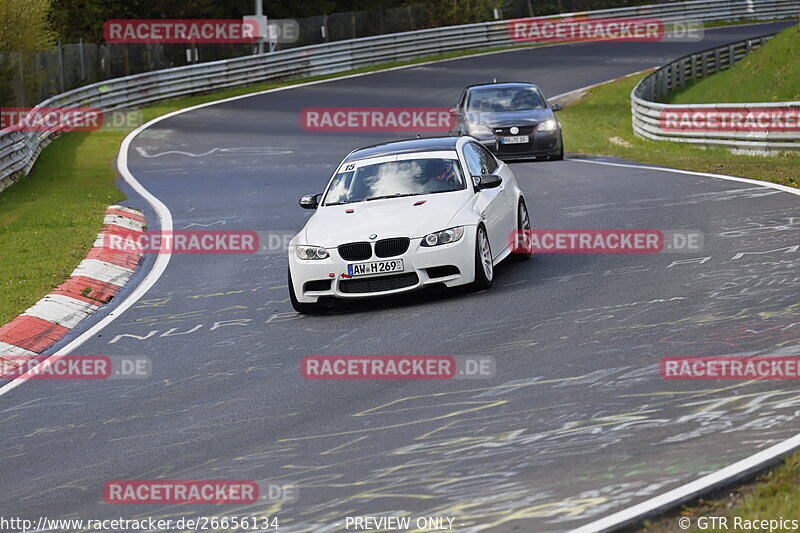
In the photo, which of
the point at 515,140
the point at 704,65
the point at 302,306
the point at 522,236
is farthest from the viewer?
the point at 704,65

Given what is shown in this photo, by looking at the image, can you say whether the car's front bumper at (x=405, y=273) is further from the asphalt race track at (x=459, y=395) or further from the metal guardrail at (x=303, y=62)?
the metal guardrail at (x=303, y=62)

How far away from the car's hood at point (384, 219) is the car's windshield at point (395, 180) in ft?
0.66

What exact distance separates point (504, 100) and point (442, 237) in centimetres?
1386

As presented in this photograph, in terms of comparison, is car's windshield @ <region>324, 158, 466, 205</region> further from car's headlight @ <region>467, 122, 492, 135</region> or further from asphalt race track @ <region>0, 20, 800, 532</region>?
car's headlight @ <region>467, 122, 492, 135</region>

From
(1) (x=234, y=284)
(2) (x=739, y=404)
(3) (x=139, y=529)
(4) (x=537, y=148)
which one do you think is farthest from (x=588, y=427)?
(4) (x=537, y=148)

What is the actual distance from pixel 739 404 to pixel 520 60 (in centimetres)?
4232

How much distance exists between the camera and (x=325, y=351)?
1027 cm

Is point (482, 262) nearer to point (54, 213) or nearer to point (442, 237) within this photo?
point (442, 237)

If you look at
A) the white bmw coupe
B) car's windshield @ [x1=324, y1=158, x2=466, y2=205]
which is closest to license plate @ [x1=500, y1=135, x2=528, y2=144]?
the white bmw coupe

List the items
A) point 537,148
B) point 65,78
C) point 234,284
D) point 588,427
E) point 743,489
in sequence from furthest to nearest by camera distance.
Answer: point 65,78 → point 537,148 → point 234,284 → point 588,427 → point 743,489

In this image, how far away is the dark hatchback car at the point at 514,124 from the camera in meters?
24.2

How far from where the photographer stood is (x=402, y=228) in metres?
11.9

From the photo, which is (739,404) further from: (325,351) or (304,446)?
(325,351)

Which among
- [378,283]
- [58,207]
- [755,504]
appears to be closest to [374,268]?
[378,283]
